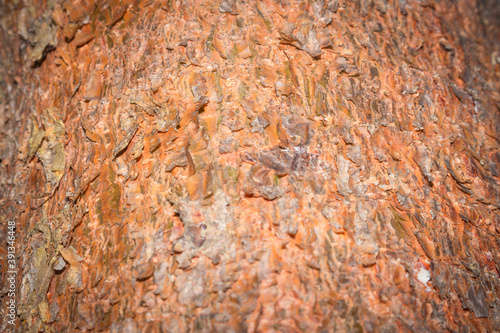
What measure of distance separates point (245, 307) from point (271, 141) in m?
0.36

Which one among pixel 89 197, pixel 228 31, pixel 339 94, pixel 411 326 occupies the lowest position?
pixel 411 326

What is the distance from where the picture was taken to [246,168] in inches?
33.3

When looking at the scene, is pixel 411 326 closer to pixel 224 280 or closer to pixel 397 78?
pixel 224 280

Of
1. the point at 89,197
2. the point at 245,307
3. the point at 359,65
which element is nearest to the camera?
the point at 245,307

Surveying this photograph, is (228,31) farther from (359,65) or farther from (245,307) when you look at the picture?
(245,307)

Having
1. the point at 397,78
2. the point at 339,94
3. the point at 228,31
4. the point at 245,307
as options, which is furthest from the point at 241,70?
the point at 245,307

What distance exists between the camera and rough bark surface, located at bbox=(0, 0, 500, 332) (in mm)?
779

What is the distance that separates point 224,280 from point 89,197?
0.37 meters

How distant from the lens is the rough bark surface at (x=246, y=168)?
78cm

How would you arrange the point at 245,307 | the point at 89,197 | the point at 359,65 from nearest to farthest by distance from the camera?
the point at 245,307 < the point at 89,197 < the point at 359,65

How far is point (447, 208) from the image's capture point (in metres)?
0.94

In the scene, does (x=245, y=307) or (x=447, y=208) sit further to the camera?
(x=447, y=208)

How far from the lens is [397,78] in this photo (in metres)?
1.02

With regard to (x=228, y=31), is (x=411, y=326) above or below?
below
